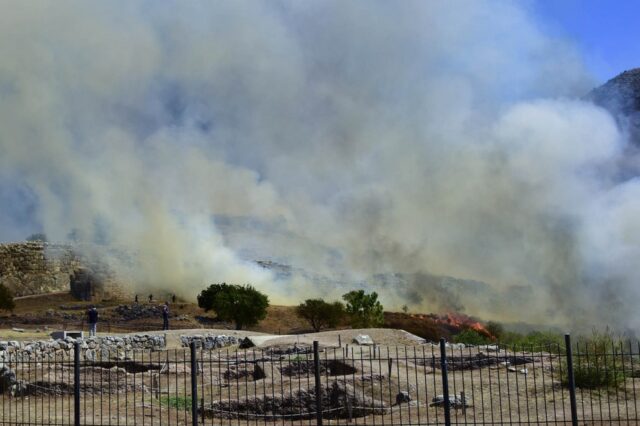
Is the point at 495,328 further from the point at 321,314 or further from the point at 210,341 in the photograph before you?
the point at 210,341

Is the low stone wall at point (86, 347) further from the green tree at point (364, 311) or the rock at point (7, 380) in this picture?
the green tree at point (364, 311)

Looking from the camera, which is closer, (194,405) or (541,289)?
(194,405)

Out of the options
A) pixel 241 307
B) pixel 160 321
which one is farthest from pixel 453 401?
pixel 160 321

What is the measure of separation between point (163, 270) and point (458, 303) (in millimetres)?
33624

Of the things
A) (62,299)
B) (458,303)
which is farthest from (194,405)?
(62,299)

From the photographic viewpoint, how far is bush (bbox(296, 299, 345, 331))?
57688 mm

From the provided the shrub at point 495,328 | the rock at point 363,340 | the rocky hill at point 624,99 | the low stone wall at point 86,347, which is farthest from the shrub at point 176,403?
the rocky hill at point 624,99

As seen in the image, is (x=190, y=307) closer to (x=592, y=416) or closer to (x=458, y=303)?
(x=458, y=303)

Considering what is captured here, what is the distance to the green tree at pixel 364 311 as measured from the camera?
2188 inches

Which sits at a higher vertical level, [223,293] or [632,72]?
[632,72]

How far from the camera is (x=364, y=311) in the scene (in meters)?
57.1

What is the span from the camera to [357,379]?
1997cm

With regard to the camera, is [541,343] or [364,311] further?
[364,311]

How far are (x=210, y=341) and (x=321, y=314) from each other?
66.4 feet
